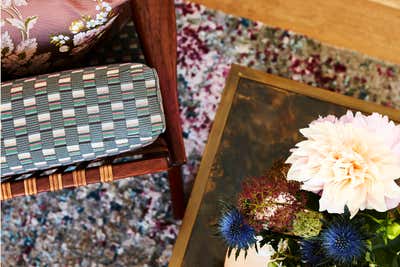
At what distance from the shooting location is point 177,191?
116cm

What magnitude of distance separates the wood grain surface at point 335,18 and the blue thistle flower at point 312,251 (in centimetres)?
85

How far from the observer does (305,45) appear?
4.50ft

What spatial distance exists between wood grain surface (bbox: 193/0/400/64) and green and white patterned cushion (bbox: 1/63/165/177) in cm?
64

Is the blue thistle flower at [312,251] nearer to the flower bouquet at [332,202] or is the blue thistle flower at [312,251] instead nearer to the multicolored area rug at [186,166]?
the flower bouquet at [332,202]

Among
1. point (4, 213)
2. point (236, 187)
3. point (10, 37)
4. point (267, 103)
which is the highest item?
point (10, 37)

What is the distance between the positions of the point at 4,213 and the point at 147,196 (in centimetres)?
36

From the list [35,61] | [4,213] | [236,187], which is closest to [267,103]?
[236,187]

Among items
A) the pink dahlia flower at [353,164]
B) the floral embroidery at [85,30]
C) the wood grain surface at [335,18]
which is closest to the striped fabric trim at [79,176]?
the floral embroidery at [85,30]

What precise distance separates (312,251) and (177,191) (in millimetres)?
555

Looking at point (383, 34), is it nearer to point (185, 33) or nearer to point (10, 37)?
point (185, 33)

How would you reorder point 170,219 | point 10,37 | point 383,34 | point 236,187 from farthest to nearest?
point 383,34 < point 170,219 < point 236,187 < point 10,37

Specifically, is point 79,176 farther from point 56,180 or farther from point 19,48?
point 19,48

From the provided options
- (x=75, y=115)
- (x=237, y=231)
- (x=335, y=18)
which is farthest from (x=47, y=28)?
(x=335, y=18)

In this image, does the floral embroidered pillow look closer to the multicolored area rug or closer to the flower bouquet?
the flower bouquet
